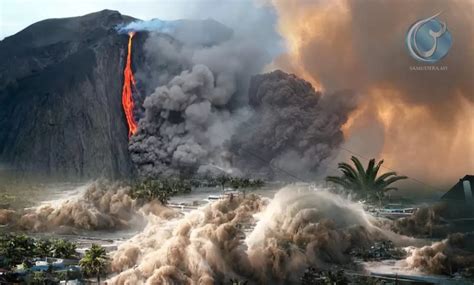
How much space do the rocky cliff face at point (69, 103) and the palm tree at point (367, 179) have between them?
900cm

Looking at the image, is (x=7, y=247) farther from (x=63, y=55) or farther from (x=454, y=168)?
(x=454, y=168)

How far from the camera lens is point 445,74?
2208 centimetres

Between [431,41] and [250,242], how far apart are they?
10.0 meters

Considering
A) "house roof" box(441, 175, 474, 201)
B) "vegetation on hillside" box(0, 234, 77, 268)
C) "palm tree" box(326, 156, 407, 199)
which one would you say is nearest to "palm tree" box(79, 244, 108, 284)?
"vegetation on hillside" box(0, 234, 77, 268)

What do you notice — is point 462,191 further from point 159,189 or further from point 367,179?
point 159,189

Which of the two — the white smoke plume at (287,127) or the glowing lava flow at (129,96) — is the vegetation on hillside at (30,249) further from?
the white smoke plume at (287,127)

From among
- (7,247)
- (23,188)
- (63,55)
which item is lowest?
(7,247)

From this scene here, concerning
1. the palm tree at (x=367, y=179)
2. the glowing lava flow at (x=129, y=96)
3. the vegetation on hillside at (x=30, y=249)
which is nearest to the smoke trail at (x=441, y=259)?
the palm tree at (x=367, y=179)

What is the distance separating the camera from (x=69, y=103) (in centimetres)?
2636

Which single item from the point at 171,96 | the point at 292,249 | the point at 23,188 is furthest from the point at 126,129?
the point at 292,249

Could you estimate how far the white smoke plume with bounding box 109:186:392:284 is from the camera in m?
18.7

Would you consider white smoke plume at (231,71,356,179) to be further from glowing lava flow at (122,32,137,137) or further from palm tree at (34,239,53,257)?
palm tree at (34,239,53,257)

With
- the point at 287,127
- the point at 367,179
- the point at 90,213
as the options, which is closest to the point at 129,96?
the point at 90,213

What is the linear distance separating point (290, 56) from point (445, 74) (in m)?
6.09
